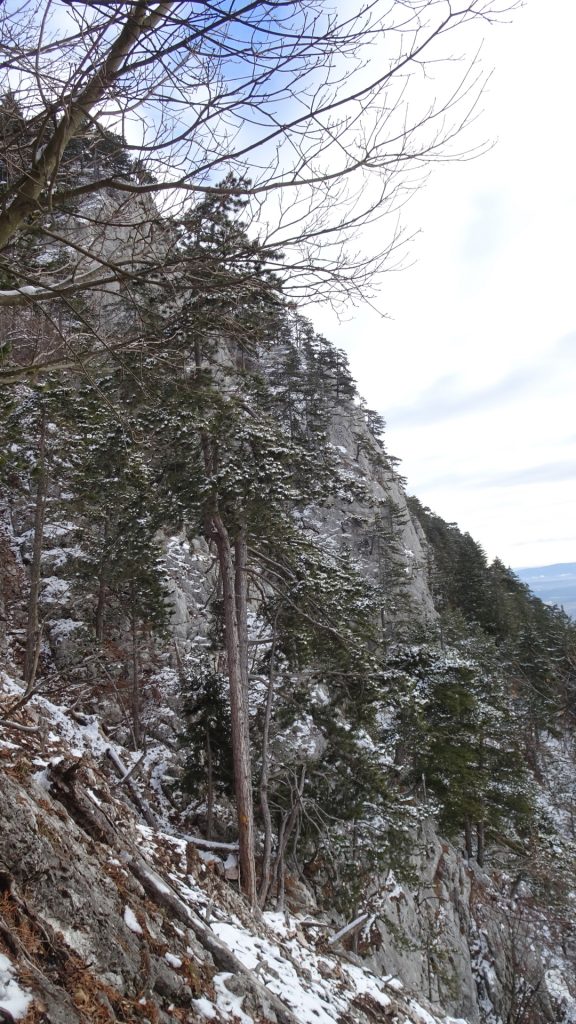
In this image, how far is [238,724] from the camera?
8789mm

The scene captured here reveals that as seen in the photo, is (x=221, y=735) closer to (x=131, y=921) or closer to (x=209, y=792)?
(x=209, y=792)

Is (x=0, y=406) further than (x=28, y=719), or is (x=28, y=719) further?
(x=0, y=406)

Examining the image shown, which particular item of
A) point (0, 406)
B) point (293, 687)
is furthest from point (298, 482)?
point (0, 406)

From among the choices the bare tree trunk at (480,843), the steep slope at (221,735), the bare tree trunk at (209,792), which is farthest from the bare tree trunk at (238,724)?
the bare tree trunk at (480,843)

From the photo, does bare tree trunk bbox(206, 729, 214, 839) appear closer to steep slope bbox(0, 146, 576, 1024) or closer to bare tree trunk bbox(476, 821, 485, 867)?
steep slope bbox(0, 146, 576, 1024)

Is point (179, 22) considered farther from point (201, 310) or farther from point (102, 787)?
point (102, 787)

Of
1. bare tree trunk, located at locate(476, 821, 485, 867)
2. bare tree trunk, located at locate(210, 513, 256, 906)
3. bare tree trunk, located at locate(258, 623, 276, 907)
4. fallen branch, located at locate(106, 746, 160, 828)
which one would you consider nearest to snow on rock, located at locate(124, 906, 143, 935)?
fallen branch, located at locate(106, 746, 160, 828)

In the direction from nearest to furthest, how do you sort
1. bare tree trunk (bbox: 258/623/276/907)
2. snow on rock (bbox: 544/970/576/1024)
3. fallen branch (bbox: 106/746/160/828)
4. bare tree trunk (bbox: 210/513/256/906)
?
fallen branch (bbox: 106/746/160/828), bare tree trunk (bbox: 210/513/256/906), bare tree trunk (bbox: 258/623/276/907), snow on rock (bbox: 544/970/576/1024)

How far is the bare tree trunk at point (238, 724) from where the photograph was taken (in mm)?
7984

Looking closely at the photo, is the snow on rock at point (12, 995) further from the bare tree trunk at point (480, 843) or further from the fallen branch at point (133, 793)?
the bare tree trunk at point (480, 843)

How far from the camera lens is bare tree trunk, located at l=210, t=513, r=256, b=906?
7.98 meters

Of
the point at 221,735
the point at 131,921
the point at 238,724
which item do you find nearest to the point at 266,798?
the point at 221,735

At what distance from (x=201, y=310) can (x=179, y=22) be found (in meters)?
1.29

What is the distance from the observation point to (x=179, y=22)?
1988mm
